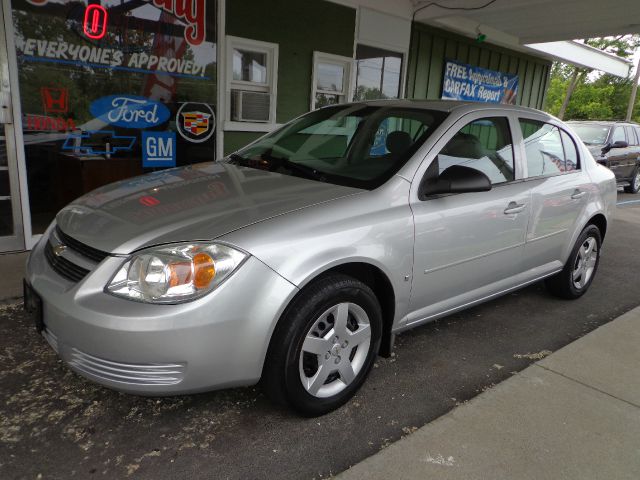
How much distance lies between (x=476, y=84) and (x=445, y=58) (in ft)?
4.26

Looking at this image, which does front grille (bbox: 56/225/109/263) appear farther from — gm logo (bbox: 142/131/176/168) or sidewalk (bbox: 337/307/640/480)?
gm logo (bbox: 142/131/176/168)

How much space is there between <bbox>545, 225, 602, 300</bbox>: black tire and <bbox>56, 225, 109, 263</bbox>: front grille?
3.61 meters

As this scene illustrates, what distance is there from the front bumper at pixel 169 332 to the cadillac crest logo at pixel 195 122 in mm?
4211

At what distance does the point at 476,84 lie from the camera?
405 inches

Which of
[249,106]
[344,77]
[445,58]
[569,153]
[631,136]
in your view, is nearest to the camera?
[569,153]

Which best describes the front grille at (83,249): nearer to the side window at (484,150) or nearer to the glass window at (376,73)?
the side window at (484,150)

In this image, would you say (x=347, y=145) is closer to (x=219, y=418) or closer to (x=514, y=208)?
(x=514, y=208)

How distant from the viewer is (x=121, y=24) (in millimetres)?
5375

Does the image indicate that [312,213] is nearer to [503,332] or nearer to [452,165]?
[452,165]

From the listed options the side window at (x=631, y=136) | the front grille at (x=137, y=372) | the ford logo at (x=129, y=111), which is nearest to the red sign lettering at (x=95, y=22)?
the ford logo at (x=129, y=111)

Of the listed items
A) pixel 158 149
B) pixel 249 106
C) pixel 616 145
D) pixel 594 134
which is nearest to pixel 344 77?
pixel 249 106

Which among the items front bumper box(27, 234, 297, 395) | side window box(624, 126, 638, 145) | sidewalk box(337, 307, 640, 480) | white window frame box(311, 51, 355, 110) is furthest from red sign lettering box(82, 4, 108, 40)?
side window box(624, 126, 638, 145)

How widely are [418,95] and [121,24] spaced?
5.40 meters

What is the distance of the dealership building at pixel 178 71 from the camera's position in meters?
4.95
